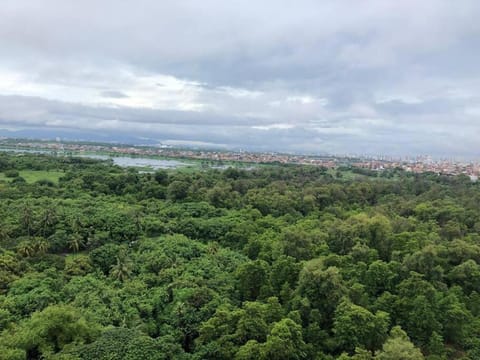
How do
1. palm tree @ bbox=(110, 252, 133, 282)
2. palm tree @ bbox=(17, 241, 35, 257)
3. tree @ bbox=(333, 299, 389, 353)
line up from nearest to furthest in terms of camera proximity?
tree @ bbox=(333, 299, 389, 353)
palm tree @ bbox=(110, 252, 133, 282)
palm tree @ bbox=(17, 241, 35, 257)

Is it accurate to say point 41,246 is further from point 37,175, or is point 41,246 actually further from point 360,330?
point 37,175

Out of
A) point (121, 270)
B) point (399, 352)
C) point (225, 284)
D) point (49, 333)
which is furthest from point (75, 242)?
point (399, 352)

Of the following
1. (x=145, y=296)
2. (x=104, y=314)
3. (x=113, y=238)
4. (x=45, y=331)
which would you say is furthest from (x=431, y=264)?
(x=113, y=238)

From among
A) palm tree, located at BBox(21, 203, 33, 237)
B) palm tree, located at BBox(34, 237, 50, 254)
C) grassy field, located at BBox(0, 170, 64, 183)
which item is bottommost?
palm tree, located at BBox(34, 237, 50, 254)

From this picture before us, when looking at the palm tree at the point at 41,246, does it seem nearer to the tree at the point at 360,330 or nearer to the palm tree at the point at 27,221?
the palm tree at the point at 27,221

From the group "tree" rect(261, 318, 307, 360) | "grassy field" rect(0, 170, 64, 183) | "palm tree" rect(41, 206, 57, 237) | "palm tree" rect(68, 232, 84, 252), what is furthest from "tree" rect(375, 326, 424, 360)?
"grassy field" rect(0, 170, 64, 183)

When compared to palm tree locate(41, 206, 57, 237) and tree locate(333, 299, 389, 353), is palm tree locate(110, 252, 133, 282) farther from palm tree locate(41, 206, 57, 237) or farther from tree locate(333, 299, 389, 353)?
tree locate(333, 299, 389, 353)
